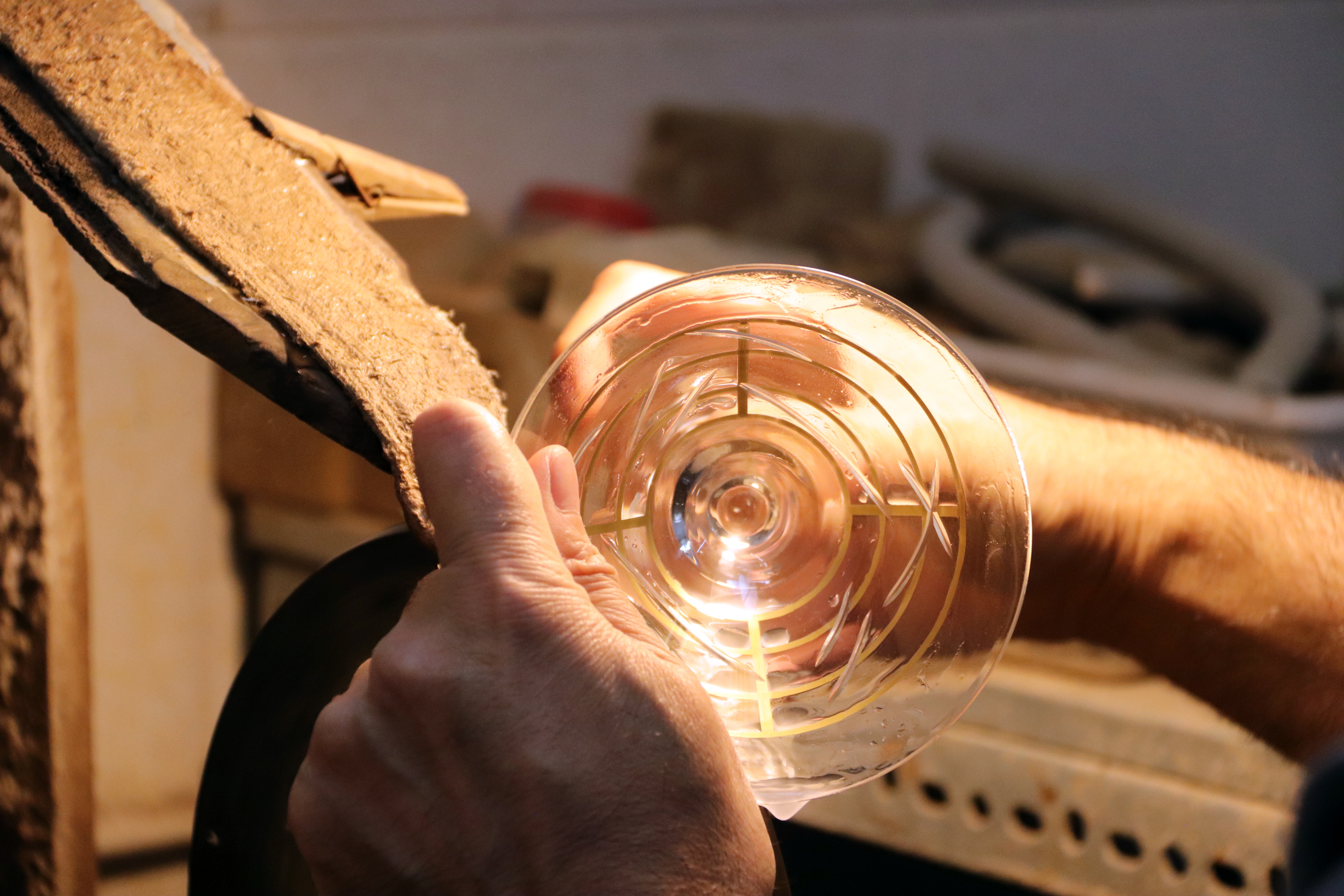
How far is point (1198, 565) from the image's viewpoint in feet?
2.22

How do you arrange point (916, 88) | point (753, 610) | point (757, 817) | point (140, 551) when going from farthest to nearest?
1. point (916, 88)
2. point (140, 551)
3. point (753, 610)
4. point (757, 817)

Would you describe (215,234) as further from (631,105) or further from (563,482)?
(631,105)

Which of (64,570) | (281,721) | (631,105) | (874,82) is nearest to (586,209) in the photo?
(631,105)

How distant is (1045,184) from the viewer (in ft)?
4.42

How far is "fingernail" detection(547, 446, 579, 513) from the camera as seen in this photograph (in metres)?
0.40

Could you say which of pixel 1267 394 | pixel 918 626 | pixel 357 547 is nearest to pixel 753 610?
pixel 918 626

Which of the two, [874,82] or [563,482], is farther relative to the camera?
[874,82]

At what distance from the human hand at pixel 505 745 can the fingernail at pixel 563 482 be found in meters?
0.03

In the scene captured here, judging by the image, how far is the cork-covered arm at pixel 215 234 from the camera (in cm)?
37

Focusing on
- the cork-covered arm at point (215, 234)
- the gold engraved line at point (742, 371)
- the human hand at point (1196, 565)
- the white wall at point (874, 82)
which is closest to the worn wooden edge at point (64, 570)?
the cork-covered arm at point (215, 234)

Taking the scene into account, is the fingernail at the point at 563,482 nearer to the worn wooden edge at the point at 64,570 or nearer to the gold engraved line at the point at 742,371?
the gold engraved line at the point at 742,371

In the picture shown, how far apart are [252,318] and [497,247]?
3.16 ft

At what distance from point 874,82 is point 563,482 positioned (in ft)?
4.21

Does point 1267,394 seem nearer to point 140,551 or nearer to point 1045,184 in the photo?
point 1045,184
